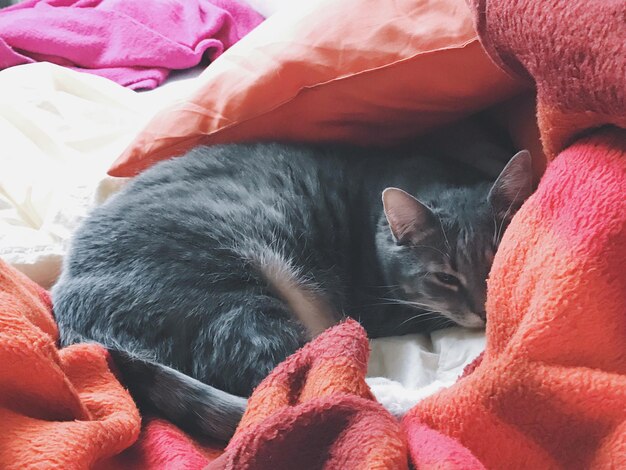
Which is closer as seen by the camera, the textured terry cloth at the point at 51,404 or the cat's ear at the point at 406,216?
the textured terry cloth at the point at 51,404

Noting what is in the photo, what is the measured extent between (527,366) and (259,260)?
0.60 meters

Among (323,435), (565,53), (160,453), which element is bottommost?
(160,453)

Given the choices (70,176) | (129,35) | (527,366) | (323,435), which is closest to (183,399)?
(323,435)

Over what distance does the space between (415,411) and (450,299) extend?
1.70ft

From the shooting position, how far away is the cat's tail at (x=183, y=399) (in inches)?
34.7

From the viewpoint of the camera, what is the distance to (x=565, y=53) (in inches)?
25.6

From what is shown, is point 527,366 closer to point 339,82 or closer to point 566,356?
point 566,356

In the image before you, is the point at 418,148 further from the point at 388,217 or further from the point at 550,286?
the point at 550,286

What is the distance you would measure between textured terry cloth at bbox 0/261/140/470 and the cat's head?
579 mm

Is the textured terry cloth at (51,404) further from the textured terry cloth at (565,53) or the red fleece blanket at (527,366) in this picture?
the textured terry cloth at (565,53)

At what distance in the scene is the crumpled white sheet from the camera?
3.47 ft

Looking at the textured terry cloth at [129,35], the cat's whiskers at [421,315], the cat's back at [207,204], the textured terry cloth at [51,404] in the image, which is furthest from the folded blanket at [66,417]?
the textured terry cloth at [129,35]

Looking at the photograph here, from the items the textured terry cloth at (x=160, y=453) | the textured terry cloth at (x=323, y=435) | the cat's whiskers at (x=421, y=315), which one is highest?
the textured terry cloth at (x=323, y=435)

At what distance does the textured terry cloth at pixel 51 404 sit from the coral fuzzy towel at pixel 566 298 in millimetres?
326
